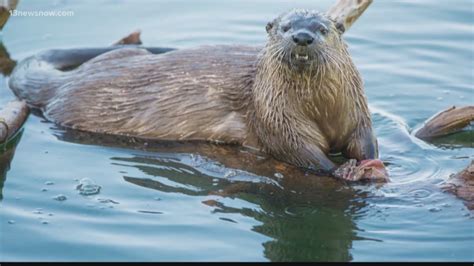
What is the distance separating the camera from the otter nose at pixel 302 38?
706cm

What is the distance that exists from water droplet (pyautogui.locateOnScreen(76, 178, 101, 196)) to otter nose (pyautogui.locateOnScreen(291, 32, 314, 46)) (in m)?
1.79

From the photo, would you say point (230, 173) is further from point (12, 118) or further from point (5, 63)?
point (5, 63)

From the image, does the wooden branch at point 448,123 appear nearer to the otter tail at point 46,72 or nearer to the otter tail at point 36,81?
the otter tail at point 46,72

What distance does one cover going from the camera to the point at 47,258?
6363 millimetres

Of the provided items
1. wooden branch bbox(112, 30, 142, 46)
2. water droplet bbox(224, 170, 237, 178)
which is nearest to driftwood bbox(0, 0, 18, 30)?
wooden branch bbox(112, 30, 142, 46)

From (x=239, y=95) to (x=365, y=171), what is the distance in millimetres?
1344

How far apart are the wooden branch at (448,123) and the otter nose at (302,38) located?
5.54 ft

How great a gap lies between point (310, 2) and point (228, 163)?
390 cm

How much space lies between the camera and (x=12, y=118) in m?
8.51

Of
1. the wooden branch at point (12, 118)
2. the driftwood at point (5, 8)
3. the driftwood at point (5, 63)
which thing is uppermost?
the driftwood at point (5, 8)

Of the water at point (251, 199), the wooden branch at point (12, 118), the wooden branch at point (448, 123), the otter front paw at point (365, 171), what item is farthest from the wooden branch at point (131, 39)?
the otter front paw at point (365, 171)

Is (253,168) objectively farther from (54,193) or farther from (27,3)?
(27,3)

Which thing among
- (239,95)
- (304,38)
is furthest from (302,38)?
(239,95)

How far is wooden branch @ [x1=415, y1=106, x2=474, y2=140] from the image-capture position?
823 cm
